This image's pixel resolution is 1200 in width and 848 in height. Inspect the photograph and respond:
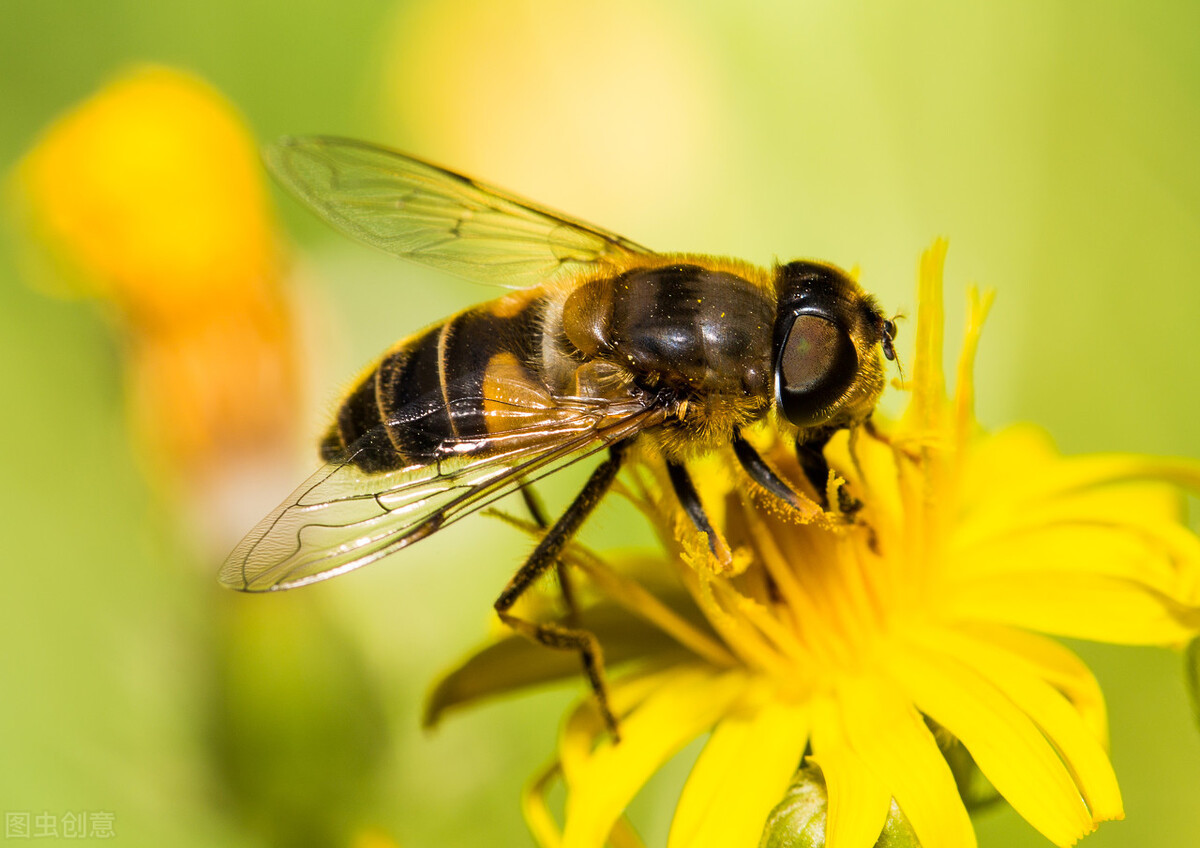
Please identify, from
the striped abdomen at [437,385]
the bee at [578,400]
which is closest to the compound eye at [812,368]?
the bee at [578,400]

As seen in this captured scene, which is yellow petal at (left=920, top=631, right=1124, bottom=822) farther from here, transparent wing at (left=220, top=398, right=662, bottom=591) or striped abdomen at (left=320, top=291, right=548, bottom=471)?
striped abdomen at (left=320, top=291, right=548, bottom=471)

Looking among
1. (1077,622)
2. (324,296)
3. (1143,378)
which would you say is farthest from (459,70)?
(1077,622)

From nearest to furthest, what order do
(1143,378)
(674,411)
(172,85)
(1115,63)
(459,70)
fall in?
(674,411)
(172,85)
(1143,378)
(1115,63)
(459,70)

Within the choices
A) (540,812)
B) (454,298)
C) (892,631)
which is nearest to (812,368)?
(892,631)

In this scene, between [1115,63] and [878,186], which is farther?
[878,186]

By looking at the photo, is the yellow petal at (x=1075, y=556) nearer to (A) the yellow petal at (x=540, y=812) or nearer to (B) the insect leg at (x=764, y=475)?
(B) the insect leg at (x=764, y=475)

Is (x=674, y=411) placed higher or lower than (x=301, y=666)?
higher

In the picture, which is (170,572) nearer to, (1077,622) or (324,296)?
(324,296)
